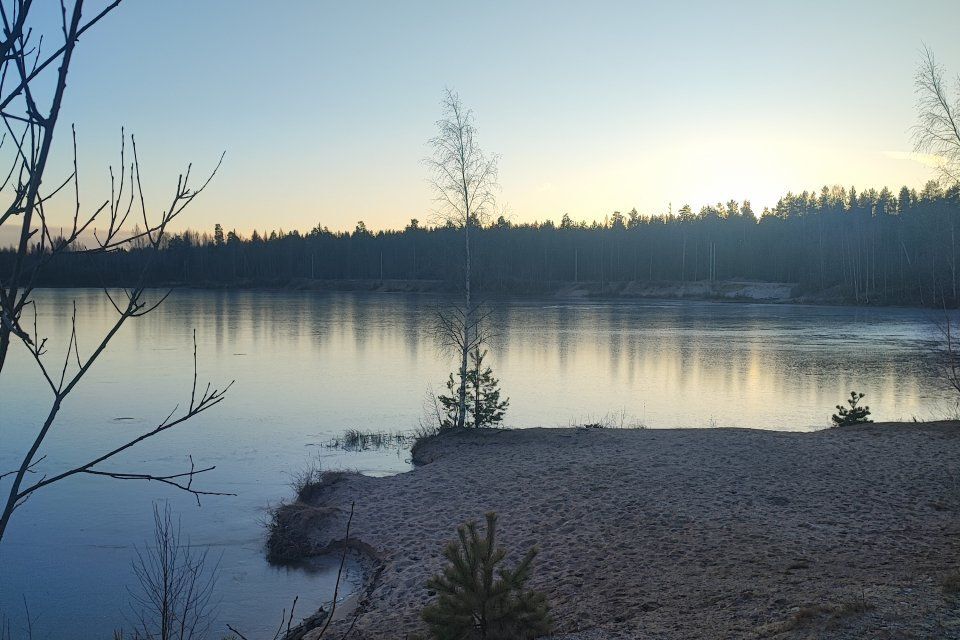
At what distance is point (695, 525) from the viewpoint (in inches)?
400

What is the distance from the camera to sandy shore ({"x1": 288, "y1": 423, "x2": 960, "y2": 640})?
663 cm

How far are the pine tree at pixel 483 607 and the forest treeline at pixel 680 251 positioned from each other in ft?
211

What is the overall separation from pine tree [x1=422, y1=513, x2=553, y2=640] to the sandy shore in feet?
1.92

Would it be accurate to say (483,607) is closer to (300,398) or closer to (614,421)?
(614,421)

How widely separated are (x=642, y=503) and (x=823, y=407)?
597 inches

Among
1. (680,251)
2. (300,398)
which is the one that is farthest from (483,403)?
(680,251)

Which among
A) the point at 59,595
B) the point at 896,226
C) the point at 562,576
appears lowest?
the point at 59,595

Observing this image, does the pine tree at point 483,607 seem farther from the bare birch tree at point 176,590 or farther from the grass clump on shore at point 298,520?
the grass clump on shore at point 298,520

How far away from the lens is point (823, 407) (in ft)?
77.9

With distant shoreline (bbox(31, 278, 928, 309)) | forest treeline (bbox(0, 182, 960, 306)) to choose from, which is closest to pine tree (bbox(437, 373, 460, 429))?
forest treeline (bbox(0, 182, 960, 306))

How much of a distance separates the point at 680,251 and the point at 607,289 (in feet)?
48.9

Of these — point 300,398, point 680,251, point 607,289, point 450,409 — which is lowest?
point 300,398

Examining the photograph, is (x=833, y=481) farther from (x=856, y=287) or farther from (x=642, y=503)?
(x=856, y=287)

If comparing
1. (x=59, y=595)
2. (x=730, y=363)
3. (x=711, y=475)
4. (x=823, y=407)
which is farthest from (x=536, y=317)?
(x=59, y=595)
